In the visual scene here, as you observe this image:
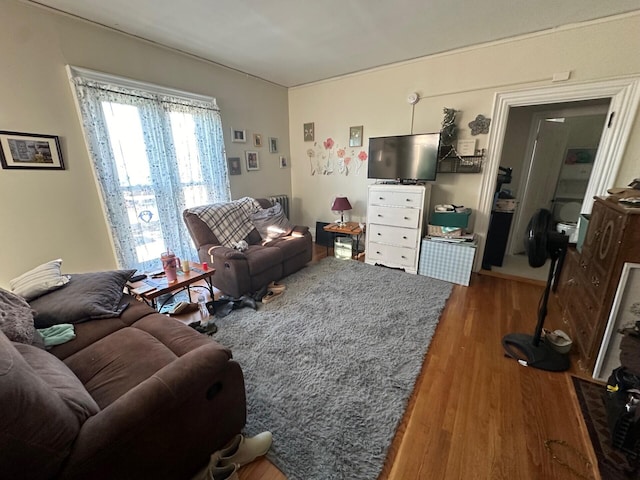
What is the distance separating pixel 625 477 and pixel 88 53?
4473 mm

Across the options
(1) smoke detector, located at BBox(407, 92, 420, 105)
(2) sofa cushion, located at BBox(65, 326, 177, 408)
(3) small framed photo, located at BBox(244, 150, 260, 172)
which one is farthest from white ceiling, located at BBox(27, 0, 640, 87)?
(2) sofa cushion, located at BBox(65, 326, 177, 408)

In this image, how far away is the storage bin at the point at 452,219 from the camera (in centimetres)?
300

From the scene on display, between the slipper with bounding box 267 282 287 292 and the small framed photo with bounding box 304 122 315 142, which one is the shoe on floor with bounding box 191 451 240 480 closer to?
the slipper with bounding box 267 282 287 292

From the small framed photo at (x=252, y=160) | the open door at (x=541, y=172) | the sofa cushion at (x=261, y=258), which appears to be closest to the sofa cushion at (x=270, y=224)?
the sofa cushion at (x=261, y=258)

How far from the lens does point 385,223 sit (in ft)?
11.0

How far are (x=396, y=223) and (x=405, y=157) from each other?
80 centimetres

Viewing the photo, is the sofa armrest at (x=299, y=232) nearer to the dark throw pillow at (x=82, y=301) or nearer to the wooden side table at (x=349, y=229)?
the wooden side table at (x=349, y=229)

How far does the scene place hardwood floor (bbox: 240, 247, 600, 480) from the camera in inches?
47.6

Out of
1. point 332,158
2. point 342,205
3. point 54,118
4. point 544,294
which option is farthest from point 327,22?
point 544,294

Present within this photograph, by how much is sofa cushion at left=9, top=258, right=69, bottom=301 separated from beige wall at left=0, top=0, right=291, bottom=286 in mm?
688

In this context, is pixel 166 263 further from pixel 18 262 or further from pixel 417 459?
pixel 417 459

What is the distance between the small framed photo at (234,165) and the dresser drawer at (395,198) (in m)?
1.87

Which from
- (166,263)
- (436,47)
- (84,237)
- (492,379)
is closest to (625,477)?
(492,379)

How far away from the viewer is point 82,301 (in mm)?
1571
